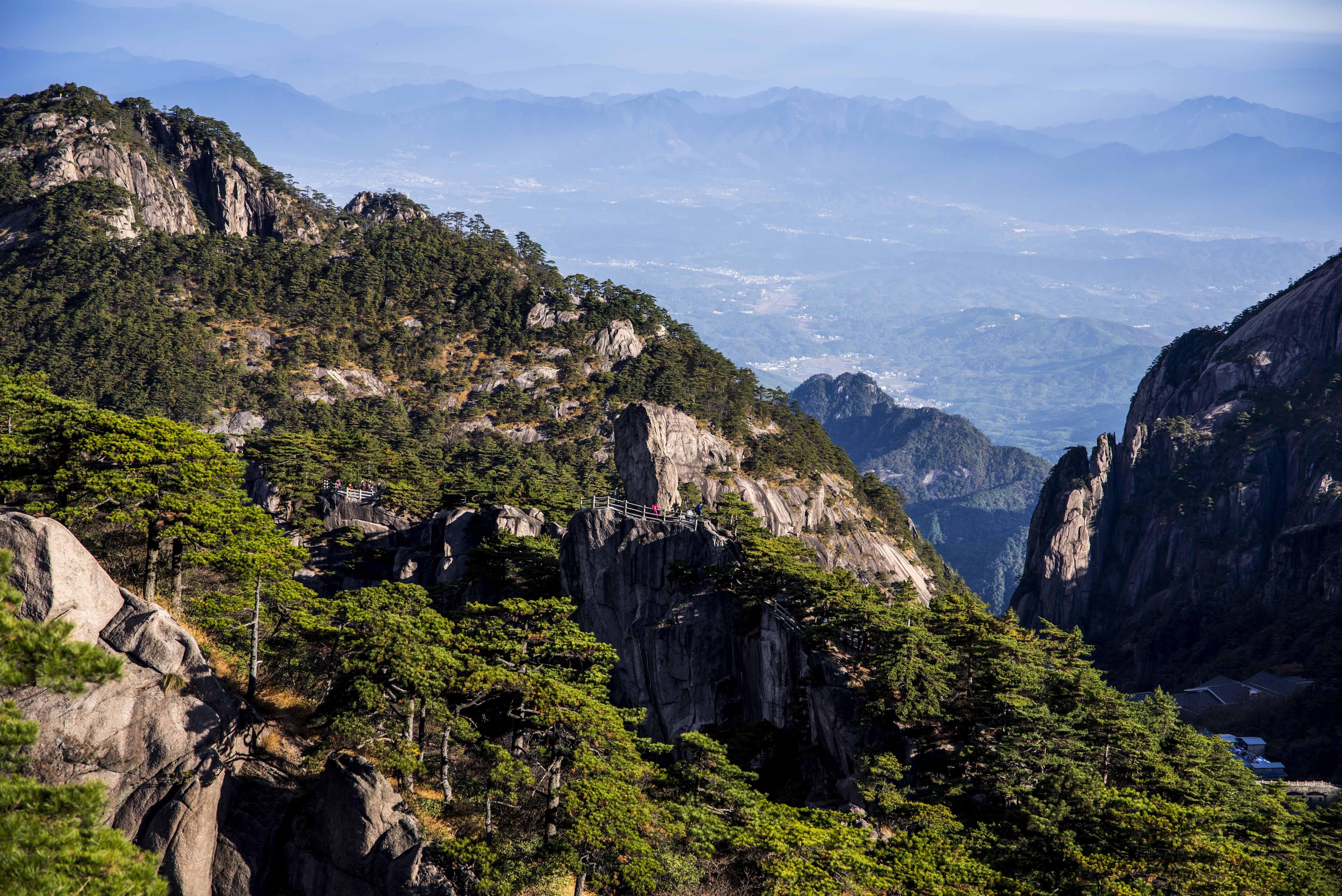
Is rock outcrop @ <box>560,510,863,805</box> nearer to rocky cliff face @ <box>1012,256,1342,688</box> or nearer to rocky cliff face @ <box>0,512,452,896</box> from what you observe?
rocky cliff face @ <box>0,512,452,896</box>

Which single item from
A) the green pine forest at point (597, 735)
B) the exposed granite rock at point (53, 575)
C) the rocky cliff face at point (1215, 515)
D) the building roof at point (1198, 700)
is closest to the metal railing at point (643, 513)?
the green pine forest at point (597, 735)

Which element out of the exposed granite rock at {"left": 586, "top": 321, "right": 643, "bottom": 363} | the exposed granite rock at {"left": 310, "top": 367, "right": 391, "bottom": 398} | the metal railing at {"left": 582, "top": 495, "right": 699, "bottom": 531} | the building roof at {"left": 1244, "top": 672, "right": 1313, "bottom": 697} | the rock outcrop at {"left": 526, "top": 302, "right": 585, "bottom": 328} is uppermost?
the rock outcrop at {"left": 526, "top": 302, "right": 585, "bottom": 328}

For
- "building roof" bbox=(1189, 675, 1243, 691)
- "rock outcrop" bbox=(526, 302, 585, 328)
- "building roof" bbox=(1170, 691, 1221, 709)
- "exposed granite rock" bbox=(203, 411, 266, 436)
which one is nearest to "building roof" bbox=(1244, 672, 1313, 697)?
"building roof" bbox=(1189, 675, 1243, 691)

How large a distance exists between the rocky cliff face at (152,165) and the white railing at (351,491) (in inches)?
2730

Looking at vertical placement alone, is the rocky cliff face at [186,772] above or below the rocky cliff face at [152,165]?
below

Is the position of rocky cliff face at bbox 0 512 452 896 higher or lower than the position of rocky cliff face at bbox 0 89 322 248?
lower

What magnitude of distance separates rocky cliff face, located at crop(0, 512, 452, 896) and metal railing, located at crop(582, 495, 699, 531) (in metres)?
22.6

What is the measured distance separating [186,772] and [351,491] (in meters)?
43.1

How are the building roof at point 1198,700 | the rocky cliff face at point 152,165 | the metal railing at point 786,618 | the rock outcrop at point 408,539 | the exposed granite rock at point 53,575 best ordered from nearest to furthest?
the exposed granite rock at point 53,575 < the metal railing at point 786,618 < the rock outcrop at point 408,539 < the building roof at point 1198,700 < the rocky cliff face at point 152,165

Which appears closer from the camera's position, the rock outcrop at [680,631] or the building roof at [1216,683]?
the rock outcrop at [680,631]

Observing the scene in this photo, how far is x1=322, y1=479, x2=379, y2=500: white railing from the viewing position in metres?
61.1

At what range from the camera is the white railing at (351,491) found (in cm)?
6112

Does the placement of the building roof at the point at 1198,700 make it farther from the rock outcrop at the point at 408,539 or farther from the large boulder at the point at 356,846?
the large boulder at the point at 356,846

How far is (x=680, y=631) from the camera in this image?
41750 millimetres
